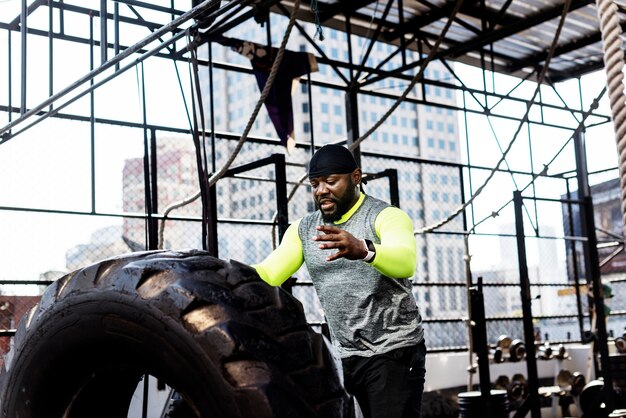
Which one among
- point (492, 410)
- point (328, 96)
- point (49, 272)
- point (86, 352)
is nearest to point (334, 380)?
point (86, 352)

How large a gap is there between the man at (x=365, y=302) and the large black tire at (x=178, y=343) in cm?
52

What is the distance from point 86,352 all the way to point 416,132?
8483cm

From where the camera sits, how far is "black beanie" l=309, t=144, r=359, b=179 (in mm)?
2166

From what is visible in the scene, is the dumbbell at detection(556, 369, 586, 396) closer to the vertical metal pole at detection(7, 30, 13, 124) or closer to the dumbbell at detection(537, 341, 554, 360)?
the dumbbell at detection(537, 341, 554, 360)

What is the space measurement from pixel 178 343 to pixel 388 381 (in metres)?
0.79

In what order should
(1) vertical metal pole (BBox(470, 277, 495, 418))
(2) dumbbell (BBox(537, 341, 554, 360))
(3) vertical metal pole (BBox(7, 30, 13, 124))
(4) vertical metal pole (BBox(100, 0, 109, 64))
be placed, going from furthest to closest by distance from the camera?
(2) dumbbell (BBox(537, 341, 554, 360)) < (3) vertical metal pole (BBox(7, 30, 13, 124)) < (1) vertical metal pole (BBox(470, 277, 495, 418)) < (4) vertical metal pole (BBox(100, 0, 109, 64))

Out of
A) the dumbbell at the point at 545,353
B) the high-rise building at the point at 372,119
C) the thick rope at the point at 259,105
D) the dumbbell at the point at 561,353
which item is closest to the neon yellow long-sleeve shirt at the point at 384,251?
the thick rope at the point at 259,105

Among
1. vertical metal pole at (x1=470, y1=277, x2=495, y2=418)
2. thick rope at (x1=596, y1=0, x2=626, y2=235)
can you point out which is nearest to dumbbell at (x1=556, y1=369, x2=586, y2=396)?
vertical metal pole at (x1=470, y1=277, x2=495, y2=418)

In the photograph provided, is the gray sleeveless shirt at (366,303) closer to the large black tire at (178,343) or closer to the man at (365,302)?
the man at (365,302)

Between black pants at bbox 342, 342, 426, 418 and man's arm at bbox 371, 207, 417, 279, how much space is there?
0.88 ft

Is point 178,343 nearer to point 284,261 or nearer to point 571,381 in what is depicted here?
point 284,261

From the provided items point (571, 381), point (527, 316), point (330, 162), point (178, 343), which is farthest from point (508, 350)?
point (178, 343)

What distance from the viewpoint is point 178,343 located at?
149 centimetres

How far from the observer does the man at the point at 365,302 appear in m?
2.13
